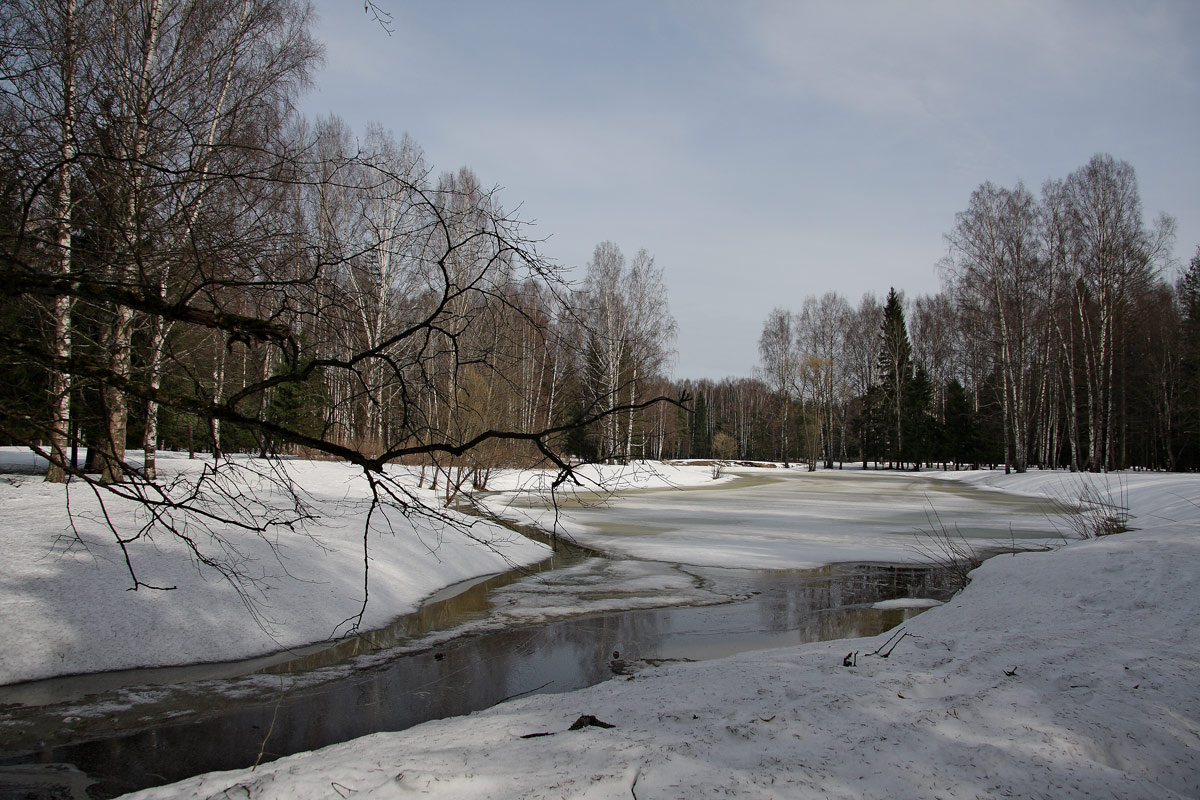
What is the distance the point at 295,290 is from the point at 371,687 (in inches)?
134

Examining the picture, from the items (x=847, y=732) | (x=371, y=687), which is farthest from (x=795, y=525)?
(x=847, y=732)

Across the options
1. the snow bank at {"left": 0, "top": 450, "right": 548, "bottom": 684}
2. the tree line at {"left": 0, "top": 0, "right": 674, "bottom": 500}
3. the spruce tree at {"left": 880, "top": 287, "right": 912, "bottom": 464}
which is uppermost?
the spruce tree at {"left": 880, "top": 287, "right": 912, "bottom": 464}

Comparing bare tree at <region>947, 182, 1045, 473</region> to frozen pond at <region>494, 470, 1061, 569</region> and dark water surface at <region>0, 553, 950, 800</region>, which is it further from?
dark water surface at <region>0, 553, 950, 800</region>

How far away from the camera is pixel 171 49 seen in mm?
11273

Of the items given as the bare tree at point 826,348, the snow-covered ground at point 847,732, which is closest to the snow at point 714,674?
the snow-covered ground at point 847,732

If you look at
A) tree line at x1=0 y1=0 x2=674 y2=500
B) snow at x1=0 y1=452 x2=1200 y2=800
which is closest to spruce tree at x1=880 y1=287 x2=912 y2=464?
snow at x1=0 y1=452 x2=1200 y2=800

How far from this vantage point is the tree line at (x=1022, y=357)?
86.2 feet

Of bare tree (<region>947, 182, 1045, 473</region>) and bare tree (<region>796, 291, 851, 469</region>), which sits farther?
bare tree (<region>796, 291, 851, 469</region>)

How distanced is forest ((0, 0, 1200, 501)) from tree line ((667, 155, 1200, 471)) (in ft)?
0.58

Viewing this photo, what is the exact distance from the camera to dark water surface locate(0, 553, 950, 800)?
3.96m

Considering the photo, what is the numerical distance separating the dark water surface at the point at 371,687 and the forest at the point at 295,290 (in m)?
1.59

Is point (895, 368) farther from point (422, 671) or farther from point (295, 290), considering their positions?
point (295, 290)

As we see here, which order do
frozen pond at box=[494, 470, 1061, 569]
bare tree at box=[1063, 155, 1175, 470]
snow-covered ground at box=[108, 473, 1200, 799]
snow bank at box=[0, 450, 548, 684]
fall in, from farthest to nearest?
bare tree at box=[1063, 155, 1175, 470] → frozen pond at box=[494, 470, 1061, 569] → snow bank at box=[0, 450, 548, 684] → snow-covered ground at box=[108, 473, 1200, 799]

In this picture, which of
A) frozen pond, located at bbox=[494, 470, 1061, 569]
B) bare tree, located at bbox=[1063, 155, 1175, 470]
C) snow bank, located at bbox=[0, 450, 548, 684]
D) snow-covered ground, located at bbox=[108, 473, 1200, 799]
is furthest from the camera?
bare tree, located at bbox=[1063, 155, 1175, 470]
